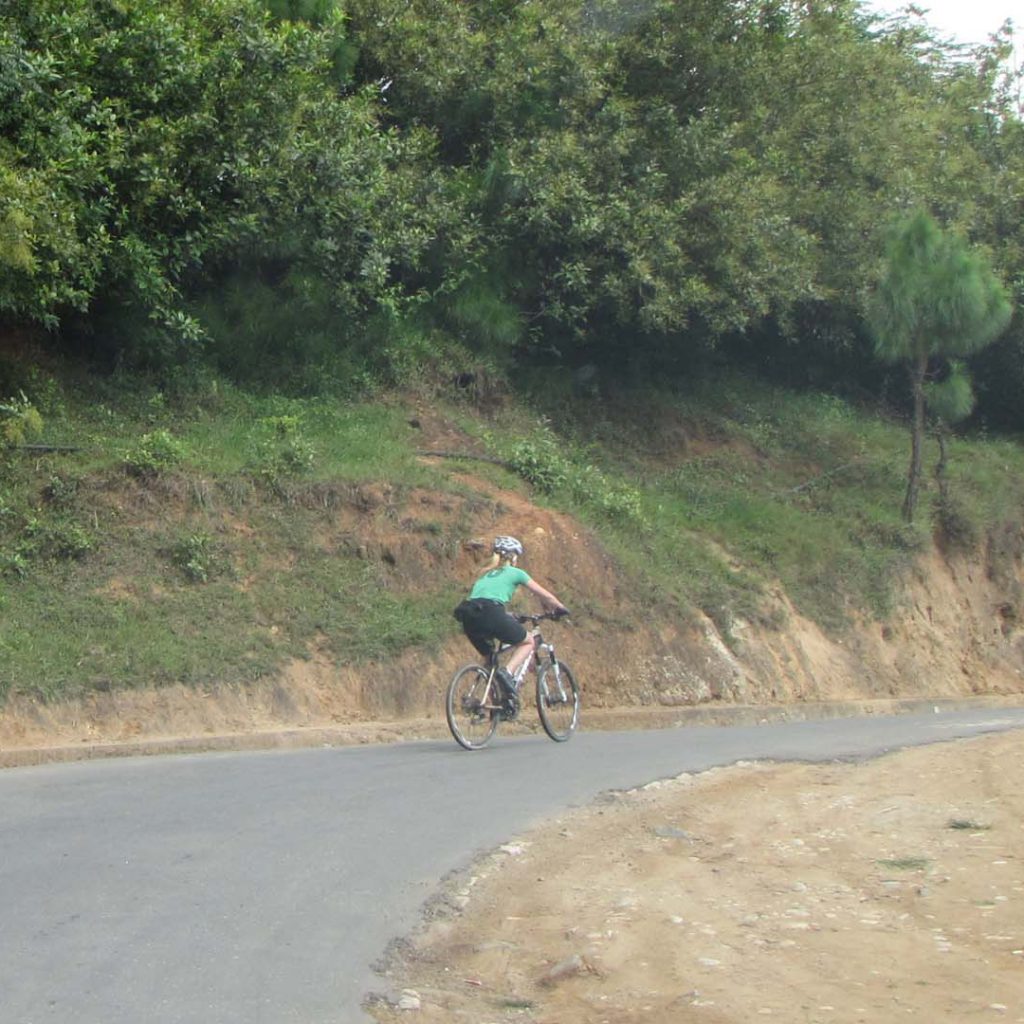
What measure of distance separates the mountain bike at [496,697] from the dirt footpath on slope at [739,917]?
250 centimetres

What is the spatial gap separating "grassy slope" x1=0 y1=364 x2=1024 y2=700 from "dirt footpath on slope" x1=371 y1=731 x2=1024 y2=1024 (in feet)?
20.6

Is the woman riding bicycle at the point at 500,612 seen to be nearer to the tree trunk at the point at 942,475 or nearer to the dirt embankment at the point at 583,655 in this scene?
the dirt embankment at the point at 583,655

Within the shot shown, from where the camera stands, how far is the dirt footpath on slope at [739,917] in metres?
5.98

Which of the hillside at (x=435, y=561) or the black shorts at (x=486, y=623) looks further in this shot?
the hillside at (x=435, y=561)

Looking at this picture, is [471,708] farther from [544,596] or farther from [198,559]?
[198,559]

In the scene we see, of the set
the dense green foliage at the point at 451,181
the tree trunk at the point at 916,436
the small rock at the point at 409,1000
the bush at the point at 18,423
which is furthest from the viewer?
the tree trunk at the point at 916,436

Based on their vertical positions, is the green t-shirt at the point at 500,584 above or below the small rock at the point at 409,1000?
above

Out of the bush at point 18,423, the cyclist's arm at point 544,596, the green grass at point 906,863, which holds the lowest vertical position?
the green grass at point 906,863

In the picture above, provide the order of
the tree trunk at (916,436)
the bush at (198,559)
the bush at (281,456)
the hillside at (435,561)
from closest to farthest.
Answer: the hillside at (435,561) < the bush at (198,559) < the bush at (281,456) < the tree trunk at (916,436)

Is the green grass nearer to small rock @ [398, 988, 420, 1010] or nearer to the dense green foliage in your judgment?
small rock @ [398, 988, 420, 1010]

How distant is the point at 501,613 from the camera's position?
13.2 metres

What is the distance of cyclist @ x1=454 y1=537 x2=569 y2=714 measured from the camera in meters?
13.2

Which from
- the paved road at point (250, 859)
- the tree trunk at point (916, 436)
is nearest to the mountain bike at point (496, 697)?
the paved road at point (250, 859)

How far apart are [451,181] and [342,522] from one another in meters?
6.72
